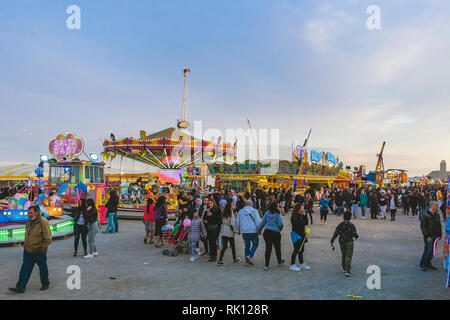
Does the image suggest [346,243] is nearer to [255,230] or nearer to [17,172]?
[255,230]

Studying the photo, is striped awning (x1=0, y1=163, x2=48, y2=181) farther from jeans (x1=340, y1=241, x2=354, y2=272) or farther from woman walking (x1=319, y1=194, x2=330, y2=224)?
jeans (x1=340, y1=241, x2=354, y2=272)

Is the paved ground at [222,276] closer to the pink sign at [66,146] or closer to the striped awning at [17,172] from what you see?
the pink sign at [66,146]

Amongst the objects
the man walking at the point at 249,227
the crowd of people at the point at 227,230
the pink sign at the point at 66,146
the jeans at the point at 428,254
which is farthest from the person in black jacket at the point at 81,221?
the pink sign at the point at 66,146

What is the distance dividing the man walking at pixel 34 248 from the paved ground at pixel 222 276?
7.6 inches

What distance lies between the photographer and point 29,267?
570 centimetres

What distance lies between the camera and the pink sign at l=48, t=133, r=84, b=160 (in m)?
18.9

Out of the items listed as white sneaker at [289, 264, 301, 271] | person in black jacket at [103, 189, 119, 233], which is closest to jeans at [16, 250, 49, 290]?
white sneaker at [289, 264, 301, 271]

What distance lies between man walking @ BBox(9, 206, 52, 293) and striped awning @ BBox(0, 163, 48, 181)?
32.0 metres

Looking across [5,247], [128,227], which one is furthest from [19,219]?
[128,227]

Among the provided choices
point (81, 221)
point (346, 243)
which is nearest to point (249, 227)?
point (346, 243)

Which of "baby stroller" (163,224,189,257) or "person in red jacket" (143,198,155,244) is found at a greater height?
"person in red jacket" (143,198,155,244)

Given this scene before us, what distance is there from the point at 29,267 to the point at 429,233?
786cm

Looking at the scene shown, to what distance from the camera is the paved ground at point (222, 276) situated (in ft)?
18.5
